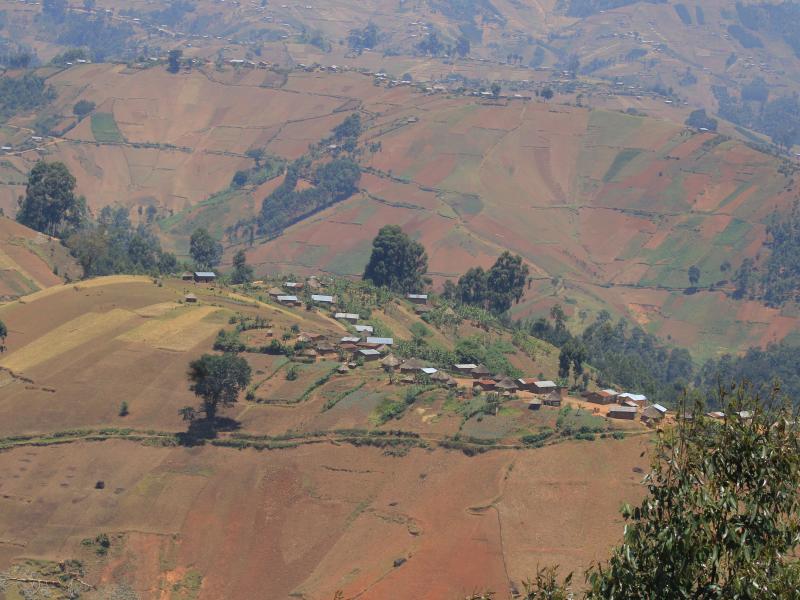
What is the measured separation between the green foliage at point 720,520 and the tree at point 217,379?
→ 57.1 meters

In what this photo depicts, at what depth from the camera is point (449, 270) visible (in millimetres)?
160375

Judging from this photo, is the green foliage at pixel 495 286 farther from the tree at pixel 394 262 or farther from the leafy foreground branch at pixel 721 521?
the leafy foreground branch at pixel 721 521

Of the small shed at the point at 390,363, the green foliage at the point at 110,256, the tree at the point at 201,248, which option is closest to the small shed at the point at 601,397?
the small shed at the point at 390,363

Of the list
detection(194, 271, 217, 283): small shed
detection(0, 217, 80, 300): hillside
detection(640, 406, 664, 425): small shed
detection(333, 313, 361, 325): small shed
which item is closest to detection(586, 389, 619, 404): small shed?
detection(640, 406, 664, 425): small shed

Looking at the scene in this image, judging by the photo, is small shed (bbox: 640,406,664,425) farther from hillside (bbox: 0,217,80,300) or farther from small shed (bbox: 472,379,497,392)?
hillside (bbox: 0,217,80,300)

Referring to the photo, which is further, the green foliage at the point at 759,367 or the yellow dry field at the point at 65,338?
the green foliage at the point at 759,367

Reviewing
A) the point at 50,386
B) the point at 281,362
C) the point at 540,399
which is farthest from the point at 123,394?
the point at 540,399

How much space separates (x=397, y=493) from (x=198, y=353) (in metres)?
25.8

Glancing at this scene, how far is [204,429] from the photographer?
8025 cm

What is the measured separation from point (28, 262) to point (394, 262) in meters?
39.7

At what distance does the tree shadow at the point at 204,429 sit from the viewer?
259ft

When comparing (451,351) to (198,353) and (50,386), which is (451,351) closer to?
(198,353)

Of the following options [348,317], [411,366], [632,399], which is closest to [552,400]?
[632,399]

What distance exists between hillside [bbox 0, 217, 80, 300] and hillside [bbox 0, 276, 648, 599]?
86.6 feet
